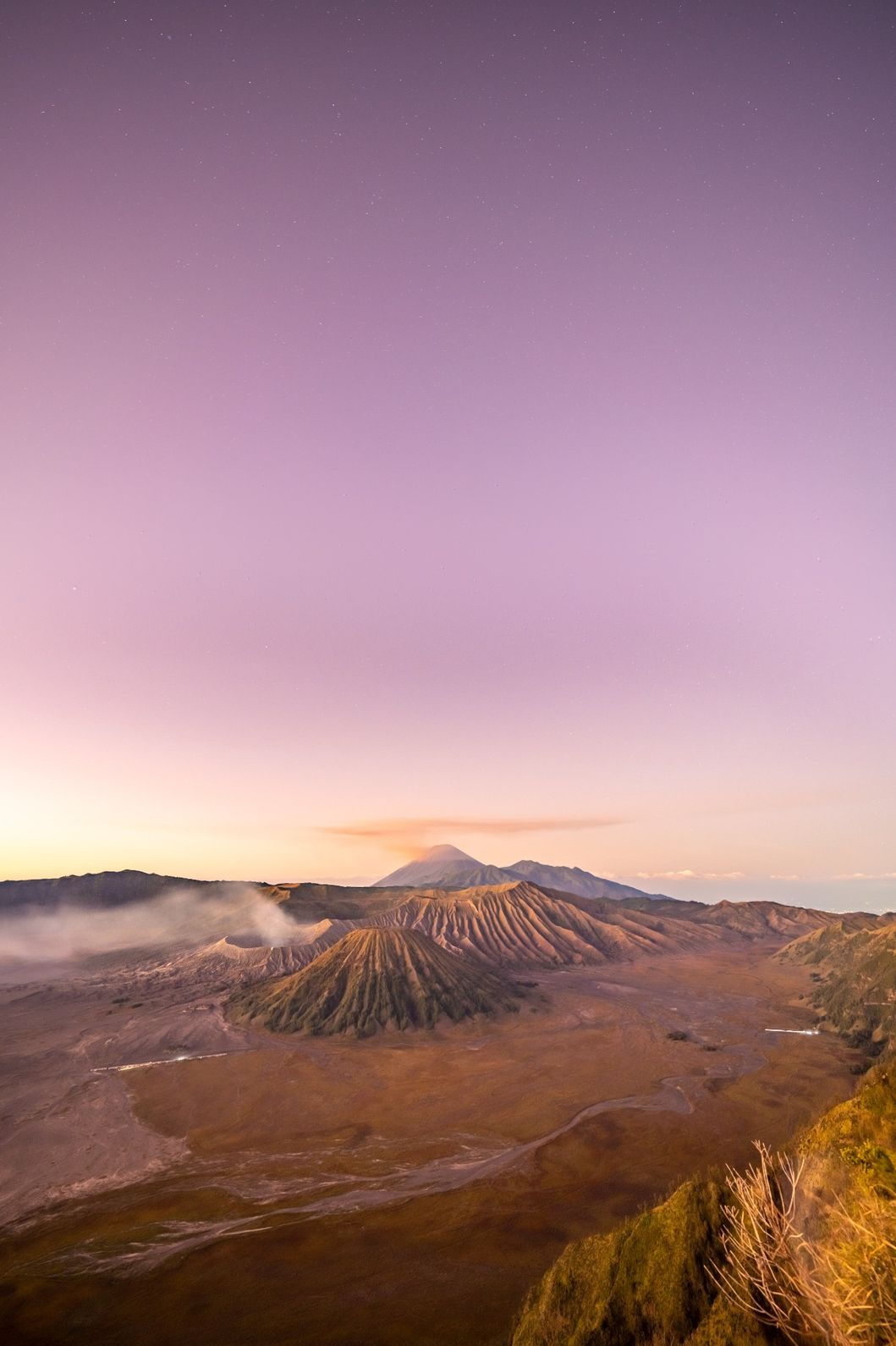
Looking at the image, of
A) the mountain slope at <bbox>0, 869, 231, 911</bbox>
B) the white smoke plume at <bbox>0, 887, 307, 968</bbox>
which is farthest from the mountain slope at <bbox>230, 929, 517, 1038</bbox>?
the mountain slope at <bbox>0, 869, 231, 911</bbox>

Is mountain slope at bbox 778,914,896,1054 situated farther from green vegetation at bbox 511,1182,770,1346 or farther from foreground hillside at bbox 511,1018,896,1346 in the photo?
foreground hillside at bbox 511,1018,896,1346

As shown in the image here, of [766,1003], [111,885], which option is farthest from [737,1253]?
[111,885]

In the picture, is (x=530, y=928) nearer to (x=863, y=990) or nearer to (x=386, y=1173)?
(x=863, y=990)

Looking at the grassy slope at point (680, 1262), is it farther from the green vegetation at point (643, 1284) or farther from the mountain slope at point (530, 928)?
the mountain slope at point (530, 928)

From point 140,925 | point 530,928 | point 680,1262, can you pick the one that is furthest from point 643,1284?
point 140,925

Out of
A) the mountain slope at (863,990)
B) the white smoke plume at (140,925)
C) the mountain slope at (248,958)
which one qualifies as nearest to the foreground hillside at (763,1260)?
the mountain slope at (863,990)

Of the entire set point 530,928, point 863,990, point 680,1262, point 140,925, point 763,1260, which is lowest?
point 140,925
